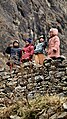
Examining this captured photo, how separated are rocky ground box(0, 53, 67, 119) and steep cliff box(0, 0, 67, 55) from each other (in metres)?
10.4

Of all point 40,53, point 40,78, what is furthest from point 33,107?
point 40,53

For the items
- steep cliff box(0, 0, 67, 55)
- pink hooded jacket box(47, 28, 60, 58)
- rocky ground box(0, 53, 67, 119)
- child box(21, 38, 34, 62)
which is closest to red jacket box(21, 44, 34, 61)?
child box(21, 38, 34, 62)

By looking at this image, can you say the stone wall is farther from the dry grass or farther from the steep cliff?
the steep cliff

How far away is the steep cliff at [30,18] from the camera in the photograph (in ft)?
74.3

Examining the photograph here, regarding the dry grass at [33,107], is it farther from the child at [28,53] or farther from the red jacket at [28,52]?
the red jacket at [28,52]

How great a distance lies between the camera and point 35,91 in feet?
30.9

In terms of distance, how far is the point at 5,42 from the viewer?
69.2 ft

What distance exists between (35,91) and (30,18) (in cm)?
1777

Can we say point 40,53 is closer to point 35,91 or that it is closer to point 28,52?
point 28,52

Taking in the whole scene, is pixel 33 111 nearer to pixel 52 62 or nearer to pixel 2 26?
pixel 52 62

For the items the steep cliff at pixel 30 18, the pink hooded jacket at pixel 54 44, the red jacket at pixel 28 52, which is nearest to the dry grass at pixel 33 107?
the pink hooded jacket at pixel 54 44

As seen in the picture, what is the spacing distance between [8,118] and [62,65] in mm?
4172

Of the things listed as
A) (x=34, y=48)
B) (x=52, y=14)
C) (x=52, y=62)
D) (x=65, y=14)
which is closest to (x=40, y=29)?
(x=52, y=14)

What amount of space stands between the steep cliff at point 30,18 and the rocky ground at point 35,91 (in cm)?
1037
